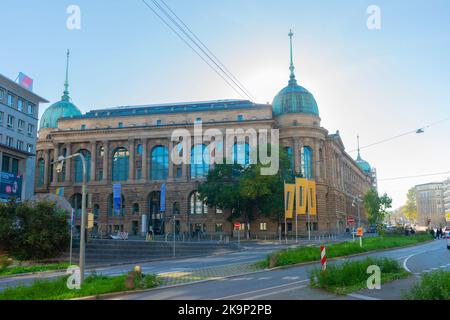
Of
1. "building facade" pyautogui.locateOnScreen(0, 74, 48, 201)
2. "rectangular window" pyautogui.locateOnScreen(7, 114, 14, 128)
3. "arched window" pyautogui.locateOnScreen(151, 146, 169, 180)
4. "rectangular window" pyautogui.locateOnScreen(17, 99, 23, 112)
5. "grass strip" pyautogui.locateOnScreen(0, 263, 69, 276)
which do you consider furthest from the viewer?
"arched window" pyautogui.locateOnScreen(151, 146, 169, 180)

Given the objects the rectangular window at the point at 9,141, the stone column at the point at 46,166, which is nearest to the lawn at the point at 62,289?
the rectangular window at the point at 9,141

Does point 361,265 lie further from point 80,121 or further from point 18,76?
point 80,121

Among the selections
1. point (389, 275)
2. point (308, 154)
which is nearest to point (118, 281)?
point (389, 275)

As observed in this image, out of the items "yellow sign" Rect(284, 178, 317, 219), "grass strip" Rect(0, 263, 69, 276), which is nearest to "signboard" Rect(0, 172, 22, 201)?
"grass strip" Rect(0, 263, 69, 276)

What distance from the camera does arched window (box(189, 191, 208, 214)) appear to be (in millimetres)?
81750

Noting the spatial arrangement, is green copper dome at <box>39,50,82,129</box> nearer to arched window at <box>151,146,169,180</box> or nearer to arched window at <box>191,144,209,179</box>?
arched window at <box>151,146,169,180</box>

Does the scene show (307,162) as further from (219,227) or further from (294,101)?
(219,227)

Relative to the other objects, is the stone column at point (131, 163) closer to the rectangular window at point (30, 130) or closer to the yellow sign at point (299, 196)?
the rectangular window at point (30, 130)

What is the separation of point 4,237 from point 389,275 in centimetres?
3041

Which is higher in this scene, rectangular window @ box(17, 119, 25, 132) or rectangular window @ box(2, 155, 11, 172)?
rectangular window @ box(17, 119, 25, 132)

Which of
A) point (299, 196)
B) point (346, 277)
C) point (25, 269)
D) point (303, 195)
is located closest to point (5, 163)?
point (25, 269)

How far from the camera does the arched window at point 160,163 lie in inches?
3364

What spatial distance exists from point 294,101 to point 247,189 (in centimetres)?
2823

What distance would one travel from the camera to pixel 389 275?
16.7 m
